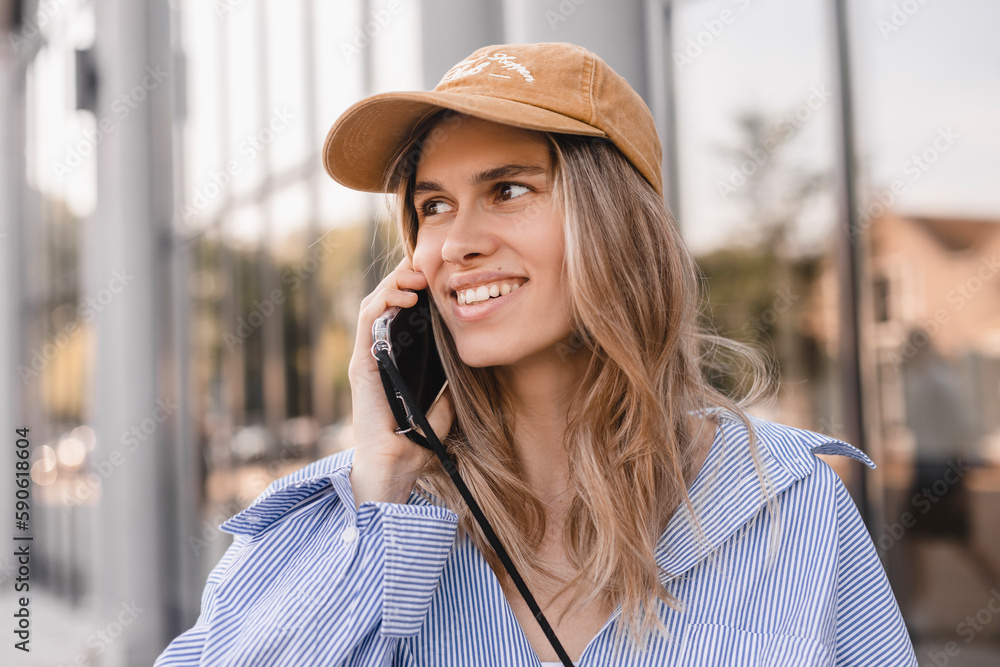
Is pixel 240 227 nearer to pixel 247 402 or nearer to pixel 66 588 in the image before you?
pixel 247 402

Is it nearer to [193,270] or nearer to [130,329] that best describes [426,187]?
[130,329]

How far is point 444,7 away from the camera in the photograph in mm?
3143

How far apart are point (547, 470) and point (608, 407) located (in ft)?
0.65

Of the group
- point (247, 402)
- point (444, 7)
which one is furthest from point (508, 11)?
point (247, 402)

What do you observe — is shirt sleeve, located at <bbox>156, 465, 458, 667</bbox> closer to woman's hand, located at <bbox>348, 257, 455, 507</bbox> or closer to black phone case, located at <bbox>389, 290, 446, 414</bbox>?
woman's hand, located at <bbox>348, 257, 455, 507</bbox>

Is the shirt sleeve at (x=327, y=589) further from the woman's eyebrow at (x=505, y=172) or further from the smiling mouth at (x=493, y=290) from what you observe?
the woman's eyebrow at (x=505, y=172)

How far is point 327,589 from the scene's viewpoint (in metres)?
1.26

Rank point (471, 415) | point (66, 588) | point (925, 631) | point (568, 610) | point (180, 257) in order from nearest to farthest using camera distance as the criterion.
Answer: point (568, 610), point (471, 415), point (925, 631), point (180, 257), point (66, 588)

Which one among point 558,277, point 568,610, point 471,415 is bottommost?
point 568,610

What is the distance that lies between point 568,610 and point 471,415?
1.56 ft

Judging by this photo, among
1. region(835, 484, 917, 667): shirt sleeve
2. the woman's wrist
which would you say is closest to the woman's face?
the woman's wrist

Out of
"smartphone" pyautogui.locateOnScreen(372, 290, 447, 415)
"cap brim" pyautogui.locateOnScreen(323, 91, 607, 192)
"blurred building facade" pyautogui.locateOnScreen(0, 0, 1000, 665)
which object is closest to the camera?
"cap brim" pyautogui.locateOnScreen(323, 91, 607, 192)

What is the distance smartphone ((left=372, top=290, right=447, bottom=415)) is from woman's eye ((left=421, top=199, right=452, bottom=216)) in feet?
0.59

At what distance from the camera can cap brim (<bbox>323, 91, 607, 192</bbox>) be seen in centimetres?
139
